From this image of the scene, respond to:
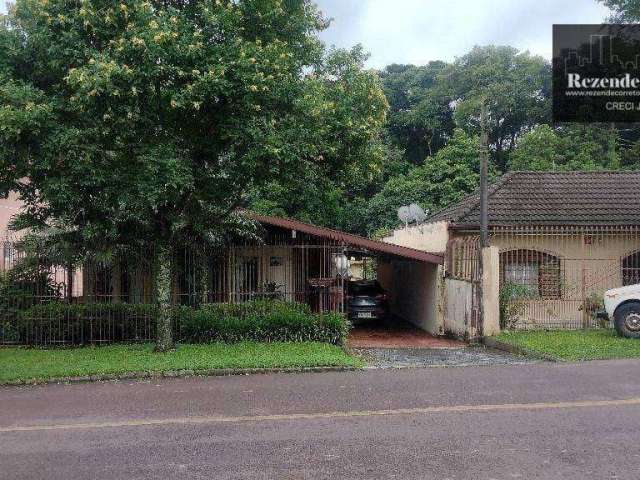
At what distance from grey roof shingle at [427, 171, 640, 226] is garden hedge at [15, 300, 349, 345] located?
585 cm

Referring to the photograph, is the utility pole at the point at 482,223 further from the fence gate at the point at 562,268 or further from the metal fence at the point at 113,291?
the metal fence at the point at 113,291

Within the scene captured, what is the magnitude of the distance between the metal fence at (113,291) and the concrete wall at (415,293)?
12.3 feet

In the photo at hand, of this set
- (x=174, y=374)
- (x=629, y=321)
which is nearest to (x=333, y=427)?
(x=174, y=374)

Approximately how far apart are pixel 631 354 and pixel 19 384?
10542 mm

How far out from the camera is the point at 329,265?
16953 millimetres

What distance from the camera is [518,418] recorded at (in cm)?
730

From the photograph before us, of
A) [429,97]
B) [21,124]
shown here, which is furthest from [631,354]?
[429,97]

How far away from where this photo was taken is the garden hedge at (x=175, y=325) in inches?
559

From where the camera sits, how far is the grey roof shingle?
1797cm

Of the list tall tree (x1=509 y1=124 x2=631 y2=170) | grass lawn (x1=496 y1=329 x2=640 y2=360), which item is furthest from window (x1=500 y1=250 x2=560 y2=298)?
tall tree (x1=509 y1=124 x2=631 y2=170)

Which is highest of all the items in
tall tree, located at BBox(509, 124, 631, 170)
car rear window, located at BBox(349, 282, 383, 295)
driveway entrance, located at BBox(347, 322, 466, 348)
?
tall tree, located at BBox(509, 124, 631, 170)

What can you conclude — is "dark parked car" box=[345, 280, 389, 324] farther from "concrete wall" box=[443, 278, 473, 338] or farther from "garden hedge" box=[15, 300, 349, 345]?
"garden hedge" box=[15, 300, 349, 345]

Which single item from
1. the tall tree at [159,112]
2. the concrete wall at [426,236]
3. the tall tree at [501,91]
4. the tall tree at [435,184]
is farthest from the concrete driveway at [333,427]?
the tall tree at [501,91]

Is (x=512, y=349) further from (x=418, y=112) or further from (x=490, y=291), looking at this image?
(x=418, y=112)
